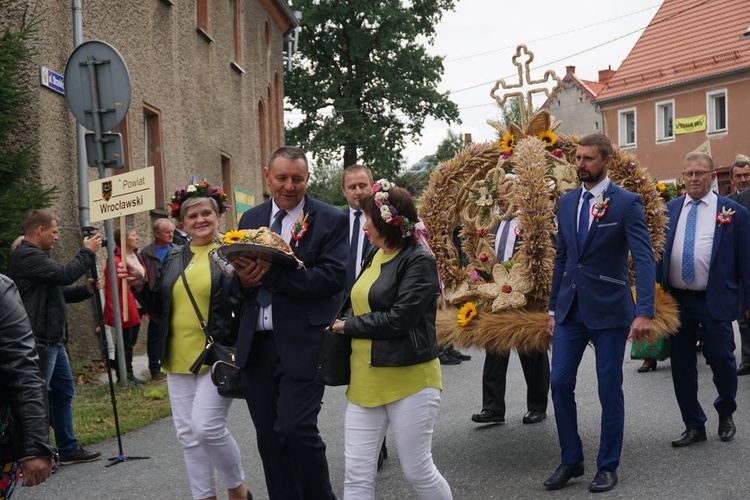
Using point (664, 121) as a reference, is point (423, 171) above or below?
below

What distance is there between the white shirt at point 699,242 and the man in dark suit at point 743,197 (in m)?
2.97

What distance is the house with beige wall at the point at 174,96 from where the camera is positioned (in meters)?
12.1

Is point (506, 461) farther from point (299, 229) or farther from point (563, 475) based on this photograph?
point (299, 229)

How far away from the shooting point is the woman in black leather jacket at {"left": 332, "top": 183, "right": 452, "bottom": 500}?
4863mm

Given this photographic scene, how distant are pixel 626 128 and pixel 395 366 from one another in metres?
39.7

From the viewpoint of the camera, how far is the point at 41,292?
7.49 m

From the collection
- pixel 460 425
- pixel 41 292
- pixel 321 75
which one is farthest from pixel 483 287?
pixel 321 75

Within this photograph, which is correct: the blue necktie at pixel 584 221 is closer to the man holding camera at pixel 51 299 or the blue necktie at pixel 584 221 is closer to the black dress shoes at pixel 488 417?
the black dress shoes at pixel 488 417

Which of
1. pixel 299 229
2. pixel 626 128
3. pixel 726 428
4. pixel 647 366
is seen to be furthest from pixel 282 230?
pixel 626 128

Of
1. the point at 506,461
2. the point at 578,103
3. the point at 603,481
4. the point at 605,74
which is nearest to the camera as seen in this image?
the point at 603,481

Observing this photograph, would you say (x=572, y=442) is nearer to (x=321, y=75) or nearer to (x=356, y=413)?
(x=356, y=413)

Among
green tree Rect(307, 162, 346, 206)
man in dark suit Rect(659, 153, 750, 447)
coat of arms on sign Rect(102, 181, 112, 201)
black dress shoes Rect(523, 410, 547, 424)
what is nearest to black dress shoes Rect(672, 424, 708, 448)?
man in dark suit Rect(659, 153, 750, 447)

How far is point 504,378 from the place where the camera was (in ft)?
26.7

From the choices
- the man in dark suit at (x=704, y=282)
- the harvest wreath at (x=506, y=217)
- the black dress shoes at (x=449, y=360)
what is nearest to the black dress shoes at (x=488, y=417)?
the harvest wreath at (x=506, y=217)
